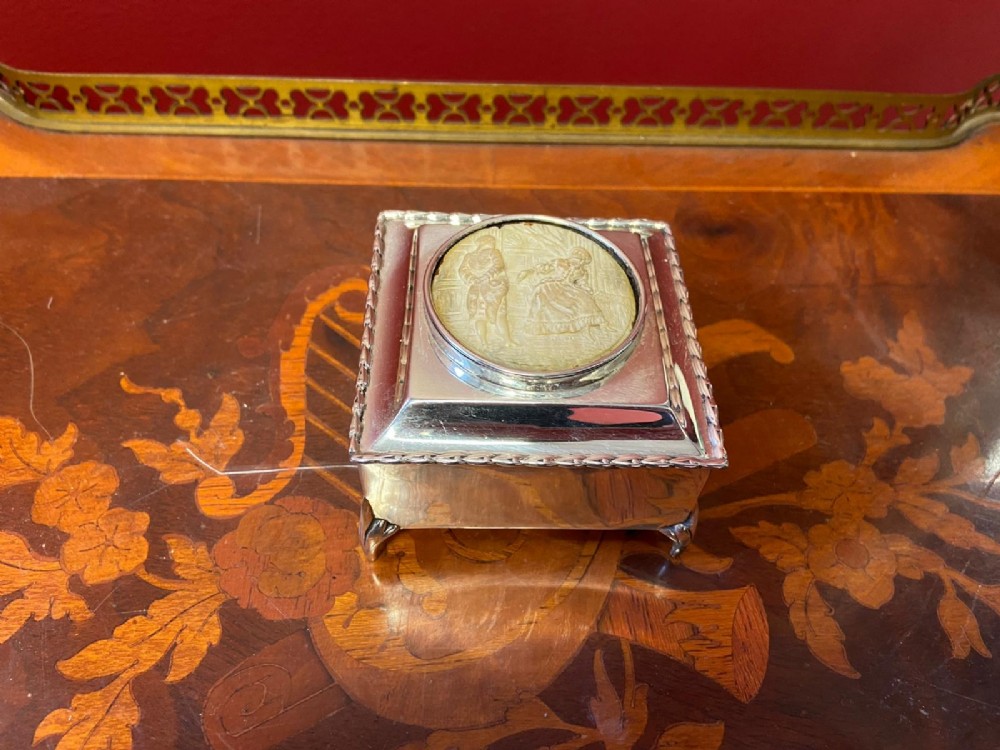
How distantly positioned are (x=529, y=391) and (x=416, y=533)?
0.25 meters

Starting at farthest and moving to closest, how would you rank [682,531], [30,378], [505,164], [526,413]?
[505,164], [30,378], [682,531], [526,413]

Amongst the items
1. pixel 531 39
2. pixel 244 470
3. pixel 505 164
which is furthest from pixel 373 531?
pixel 531 39

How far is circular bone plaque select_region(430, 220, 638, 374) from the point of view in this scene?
786 millimetres

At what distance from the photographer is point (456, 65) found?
168 centimetres

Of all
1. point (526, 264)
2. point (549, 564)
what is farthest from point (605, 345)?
point (549, 564)

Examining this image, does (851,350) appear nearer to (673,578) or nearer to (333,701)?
(673,578)

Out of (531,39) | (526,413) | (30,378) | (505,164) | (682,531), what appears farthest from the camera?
(531,39)

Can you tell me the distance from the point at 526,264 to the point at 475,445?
0.75ft

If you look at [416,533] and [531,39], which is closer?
[416,533]

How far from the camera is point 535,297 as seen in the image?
83 centimetres

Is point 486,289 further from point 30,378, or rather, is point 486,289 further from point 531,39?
point 531,39

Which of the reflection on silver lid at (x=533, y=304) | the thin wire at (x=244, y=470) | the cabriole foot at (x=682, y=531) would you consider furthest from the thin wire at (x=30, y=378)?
the cabriole foot at (x=682, y=531)

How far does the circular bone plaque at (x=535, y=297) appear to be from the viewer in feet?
2.58

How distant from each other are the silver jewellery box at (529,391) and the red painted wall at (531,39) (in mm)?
902
